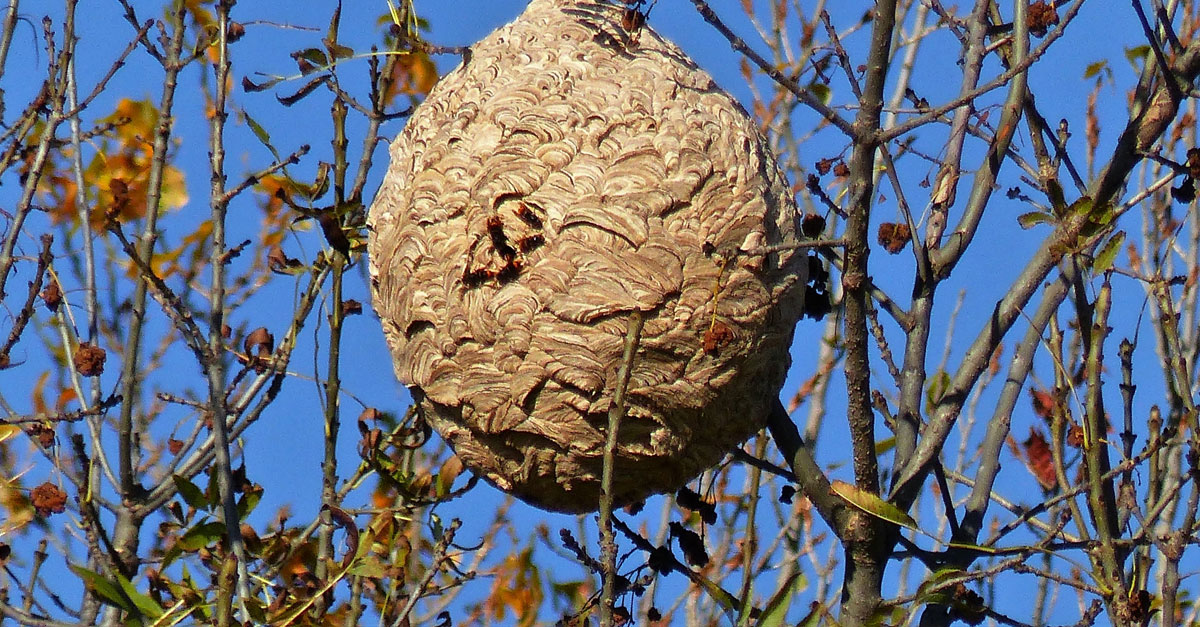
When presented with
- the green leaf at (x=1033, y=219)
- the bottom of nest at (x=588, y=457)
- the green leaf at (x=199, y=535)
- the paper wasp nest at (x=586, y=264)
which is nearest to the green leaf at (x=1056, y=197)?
the green leaf at (x=1033, y=219)

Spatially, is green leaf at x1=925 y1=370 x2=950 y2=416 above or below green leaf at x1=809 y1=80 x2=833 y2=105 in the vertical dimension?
below

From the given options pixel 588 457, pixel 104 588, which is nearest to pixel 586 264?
pixel 588 457

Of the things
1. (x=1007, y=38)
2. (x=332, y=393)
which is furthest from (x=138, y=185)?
(x=1007, y=38)

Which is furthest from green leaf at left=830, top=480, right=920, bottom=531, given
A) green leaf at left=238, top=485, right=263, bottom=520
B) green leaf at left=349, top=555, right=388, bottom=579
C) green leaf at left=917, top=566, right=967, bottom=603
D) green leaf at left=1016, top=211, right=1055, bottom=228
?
green leaf at left=238, top=485, right=263, bottom=520

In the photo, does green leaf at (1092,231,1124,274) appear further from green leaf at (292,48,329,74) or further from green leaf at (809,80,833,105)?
green leaf at (292,48,329,74)

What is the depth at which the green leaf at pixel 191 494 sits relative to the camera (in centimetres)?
236

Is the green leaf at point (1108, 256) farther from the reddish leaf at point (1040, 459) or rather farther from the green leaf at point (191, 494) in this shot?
the green leaf at point (191, 494)

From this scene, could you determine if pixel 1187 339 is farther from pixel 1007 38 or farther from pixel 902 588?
pixel 1007 38

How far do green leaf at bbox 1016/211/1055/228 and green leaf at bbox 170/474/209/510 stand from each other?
5.03 feet

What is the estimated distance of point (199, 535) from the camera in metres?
2.36

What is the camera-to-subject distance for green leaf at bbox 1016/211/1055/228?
2121mm

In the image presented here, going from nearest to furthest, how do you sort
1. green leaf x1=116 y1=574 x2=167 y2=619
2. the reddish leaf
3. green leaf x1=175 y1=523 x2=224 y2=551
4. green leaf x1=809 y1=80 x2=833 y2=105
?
green leaf x1=116 y1=574 x2=167 y2=619
green leaf x1=175 y1=523 x2=224 y2=551
the reddish leaf
green leaf x1=809 y1=80 x2=833 y2=105

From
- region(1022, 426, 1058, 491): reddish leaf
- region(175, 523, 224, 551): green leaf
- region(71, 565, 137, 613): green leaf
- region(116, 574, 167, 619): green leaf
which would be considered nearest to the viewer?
region(71, 565, 137, 613): green leaf

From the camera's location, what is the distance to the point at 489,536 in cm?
431
